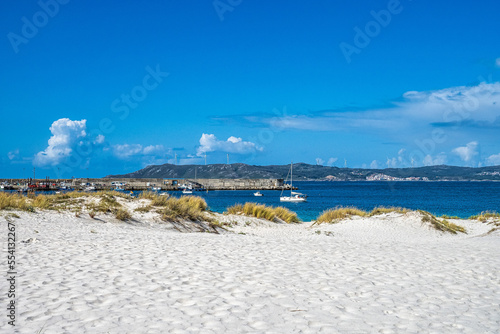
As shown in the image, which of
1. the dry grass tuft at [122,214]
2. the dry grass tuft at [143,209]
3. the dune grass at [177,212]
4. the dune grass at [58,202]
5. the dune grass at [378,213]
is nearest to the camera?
the dune grass at [58,202]

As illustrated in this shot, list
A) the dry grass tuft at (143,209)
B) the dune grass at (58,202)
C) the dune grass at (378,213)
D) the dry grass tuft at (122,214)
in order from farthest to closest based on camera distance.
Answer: the dune grass at (378,213) → the dry grass tuft at (143,209) → the dry grass tuft at (122,214) → the dune grass at (58,202)

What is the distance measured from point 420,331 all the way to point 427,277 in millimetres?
3399

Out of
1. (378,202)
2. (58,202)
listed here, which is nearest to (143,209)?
(58,202)

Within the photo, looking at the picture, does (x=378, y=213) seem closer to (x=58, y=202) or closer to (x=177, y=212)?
(x=177, y=212)

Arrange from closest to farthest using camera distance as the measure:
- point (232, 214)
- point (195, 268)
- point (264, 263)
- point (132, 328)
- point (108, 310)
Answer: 1. point (132, 328)
2. point (108, 310)
3. point (195, 268)
4. point (264, 263)
5. point (232, 214)

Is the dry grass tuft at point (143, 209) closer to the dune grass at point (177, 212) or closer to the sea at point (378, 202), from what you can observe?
the dune grass at point (177, 212)

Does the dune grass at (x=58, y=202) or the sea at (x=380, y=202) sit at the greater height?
the dune grass at (x=58, y=202)

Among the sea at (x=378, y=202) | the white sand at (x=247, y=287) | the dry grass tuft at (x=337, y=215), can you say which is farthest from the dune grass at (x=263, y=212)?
the white sand at (x=247, y=287)

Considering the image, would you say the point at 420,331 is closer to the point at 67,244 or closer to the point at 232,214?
the point at 67,244

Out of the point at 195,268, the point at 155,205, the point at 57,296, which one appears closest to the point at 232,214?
the point at 155,205

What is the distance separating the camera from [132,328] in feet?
16.6

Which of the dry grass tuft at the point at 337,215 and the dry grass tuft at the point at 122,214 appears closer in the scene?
the dry grass tuft at the point at 122,214

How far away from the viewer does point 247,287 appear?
706 cm

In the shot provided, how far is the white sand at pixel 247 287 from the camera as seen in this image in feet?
17.5
